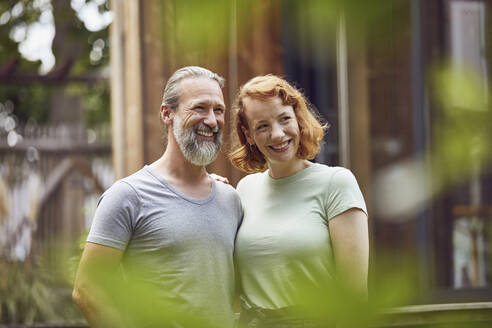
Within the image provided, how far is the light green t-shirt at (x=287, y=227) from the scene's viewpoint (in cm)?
188

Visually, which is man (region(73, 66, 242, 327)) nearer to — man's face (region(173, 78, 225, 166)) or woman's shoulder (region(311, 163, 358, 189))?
man's face (region(173, 78, 225, 166))

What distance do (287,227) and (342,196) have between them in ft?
0.60

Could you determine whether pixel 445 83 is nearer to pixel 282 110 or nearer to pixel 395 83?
pixel 282 110

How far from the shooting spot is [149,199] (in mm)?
1963

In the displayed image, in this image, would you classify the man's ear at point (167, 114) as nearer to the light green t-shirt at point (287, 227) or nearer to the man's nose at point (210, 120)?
the man's nose at point (210, 120)

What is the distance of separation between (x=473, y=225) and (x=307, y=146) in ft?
7.28

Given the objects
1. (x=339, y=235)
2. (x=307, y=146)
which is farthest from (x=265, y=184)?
(x=339, y=235)

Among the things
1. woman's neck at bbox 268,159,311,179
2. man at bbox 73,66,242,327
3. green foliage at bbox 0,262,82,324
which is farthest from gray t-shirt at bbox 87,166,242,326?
green foliage at bbox 0,262,82,324

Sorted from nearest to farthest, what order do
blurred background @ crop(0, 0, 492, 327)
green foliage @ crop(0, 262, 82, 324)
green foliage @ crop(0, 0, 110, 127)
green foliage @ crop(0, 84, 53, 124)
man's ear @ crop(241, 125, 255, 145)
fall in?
blurred background @ crop(0, 0, 492, 327) < green foliage @ crop(0, 0, 110, 127) < man's ear @ crop(241, 125, 255, 145) < green foliage @ crop(0, 262, 82, 324) < green foliage @ crop(0, 84, 53, 124)

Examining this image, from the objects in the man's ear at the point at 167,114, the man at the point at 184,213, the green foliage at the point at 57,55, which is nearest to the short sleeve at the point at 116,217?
the man at the point at 184,213

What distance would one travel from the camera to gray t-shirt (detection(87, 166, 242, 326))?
1892 millimetres

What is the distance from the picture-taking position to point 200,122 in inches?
78.1

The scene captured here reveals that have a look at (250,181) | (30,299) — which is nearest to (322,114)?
(250,181)

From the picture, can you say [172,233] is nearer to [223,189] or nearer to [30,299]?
[223,189]
